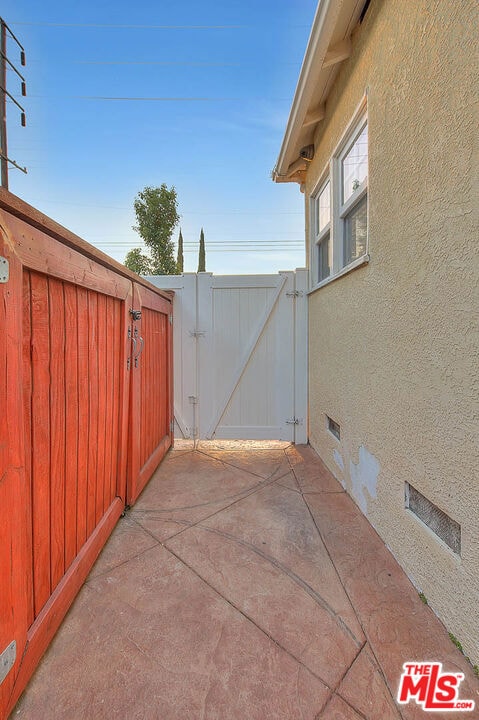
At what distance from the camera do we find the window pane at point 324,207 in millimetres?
3064

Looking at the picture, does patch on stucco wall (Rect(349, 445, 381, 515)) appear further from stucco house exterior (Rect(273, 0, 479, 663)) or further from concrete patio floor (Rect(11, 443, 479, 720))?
concrete patio floor (Rect(11, 443, 479, 720))

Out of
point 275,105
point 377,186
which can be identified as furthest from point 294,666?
point 275,105

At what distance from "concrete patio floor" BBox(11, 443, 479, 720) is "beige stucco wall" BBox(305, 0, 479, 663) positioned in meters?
0.23

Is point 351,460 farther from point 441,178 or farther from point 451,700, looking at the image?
point 441,178

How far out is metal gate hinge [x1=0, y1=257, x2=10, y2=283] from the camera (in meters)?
0.87

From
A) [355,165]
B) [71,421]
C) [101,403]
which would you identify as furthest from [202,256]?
[71,421]

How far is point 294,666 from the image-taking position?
1.08 meters

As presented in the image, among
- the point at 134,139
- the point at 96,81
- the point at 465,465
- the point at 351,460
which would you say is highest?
the point at 96,81

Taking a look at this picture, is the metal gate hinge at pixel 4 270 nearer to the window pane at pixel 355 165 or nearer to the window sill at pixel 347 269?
the window sill at pixel 347 269

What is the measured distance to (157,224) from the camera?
29.1ft

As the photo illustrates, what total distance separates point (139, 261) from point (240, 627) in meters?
9.78

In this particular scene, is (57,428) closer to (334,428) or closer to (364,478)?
(364,478)

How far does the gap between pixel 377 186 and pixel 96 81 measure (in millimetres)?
6095

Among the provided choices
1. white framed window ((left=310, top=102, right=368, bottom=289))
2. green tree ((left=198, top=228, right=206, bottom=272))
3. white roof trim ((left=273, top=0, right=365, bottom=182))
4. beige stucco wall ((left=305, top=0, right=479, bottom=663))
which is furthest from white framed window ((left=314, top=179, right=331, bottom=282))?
green tree ((left=198, top=228, right=206, bottom=272))
